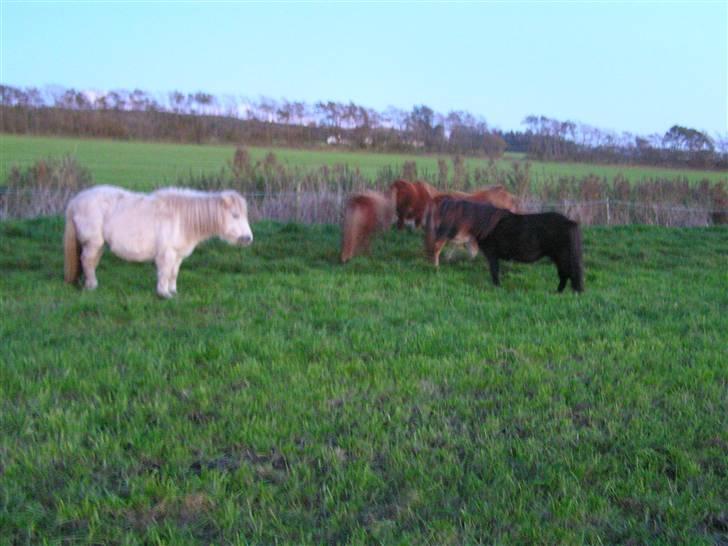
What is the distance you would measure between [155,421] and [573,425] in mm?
2645

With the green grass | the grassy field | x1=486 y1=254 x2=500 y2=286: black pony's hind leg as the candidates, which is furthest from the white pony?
the grassy field

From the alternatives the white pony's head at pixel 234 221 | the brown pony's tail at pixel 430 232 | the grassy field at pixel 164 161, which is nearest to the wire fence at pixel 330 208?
the grassy field at pixel 164 161

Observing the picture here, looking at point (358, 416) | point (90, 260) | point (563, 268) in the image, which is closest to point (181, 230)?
point (90, 260)

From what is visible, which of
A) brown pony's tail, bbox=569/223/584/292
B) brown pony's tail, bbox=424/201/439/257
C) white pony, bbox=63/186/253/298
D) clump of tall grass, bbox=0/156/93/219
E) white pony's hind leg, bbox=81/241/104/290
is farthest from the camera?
clump of tall grass, bbox=0/156/93/219

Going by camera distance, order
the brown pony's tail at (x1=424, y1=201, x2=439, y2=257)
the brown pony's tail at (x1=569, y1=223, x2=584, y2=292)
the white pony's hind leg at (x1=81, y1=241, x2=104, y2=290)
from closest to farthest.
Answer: the white pony's hind leg at (x1=81, y1=241, x2=104, y2=290) < the brown pony's tail at (x1=569, y1=223, x2=584, y2=292) < the brown pony's tail at (x1=424, y1=201, x2=439, y2=257)

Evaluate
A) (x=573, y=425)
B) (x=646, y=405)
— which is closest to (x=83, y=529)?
(x=573, y=425)

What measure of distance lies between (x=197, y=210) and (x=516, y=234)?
3978 millimetres

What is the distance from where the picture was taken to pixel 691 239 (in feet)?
45.4

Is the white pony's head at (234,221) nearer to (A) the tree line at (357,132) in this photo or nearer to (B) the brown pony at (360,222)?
(B) the brown pony at (360,222)

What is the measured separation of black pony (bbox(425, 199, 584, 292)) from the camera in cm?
858

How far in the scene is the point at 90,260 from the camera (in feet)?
26.1

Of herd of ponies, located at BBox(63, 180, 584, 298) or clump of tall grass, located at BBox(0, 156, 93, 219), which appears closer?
herd of ponies, located at BBox(63, 180, 584, 298)

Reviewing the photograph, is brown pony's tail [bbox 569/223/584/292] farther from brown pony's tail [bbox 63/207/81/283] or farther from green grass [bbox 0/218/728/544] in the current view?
brown pony's tail [bbox 63/207/81/283]

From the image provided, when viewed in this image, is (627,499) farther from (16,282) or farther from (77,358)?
(16,282)
